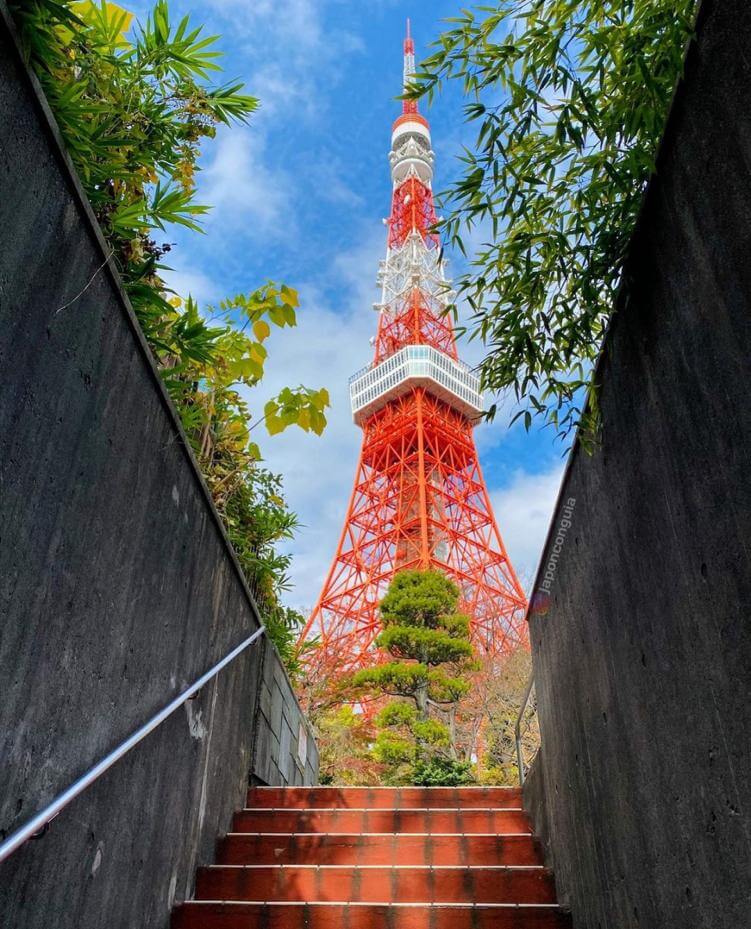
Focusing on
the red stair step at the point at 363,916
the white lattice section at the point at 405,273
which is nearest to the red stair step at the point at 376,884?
the red stair step at the point at 363,916

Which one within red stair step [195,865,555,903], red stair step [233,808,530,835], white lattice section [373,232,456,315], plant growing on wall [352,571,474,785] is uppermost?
white lattice section [373,232,456,315]

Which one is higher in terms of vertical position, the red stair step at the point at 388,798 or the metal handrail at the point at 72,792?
the red stair step at the point at 388,798

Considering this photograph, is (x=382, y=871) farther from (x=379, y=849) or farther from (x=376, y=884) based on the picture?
(x=379, y=849)

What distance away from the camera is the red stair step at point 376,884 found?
2.55 m

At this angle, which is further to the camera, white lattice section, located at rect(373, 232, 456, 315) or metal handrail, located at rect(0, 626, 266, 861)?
white lattice section, located at rect(373, 232, 456, 315)

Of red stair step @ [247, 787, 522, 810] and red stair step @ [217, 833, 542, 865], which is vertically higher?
red stair step @ [247, 787, 522, 810]

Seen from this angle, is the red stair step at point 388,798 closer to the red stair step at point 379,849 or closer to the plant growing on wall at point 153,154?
the red stair step at point 379,849

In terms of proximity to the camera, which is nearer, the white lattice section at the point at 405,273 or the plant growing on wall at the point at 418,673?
the plant growing on wall at the point at 418,673

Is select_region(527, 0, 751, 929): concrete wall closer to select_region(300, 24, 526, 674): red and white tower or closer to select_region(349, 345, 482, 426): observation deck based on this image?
select_region(300, 24, 526, 674): red and white tower

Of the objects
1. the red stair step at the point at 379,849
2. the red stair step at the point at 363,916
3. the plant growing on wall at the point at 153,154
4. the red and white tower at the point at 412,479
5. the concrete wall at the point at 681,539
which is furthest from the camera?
the red and white tower at the point at 412,479

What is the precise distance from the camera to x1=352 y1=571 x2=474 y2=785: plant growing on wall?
12.0 metres

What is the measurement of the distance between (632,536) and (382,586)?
1797 centimetres

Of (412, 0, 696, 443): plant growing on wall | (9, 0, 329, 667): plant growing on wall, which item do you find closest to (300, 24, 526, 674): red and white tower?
(9, 0, 329, 667): plant growing on wall

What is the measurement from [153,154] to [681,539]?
1862 millimetres
